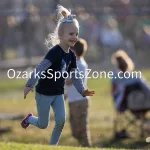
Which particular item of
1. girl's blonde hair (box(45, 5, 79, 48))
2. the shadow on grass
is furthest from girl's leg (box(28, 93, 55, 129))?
the shadow on grass

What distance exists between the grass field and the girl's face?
4.96 feet

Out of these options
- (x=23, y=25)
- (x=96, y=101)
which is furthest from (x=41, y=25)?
(x=96, y=101)

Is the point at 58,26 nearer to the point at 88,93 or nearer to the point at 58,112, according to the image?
the point at 88,93

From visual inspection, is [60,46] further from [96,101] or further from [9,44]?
[9,44]

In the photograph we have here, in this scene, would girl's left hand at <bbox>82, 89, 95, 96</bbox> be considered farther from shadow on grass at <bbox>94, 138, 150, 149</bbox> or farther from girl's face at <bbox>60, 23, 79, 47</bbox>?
shadow on grass at <bbox>94, 138, 150, 149</bbox>

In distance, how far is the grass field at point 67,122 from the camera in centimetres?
1321

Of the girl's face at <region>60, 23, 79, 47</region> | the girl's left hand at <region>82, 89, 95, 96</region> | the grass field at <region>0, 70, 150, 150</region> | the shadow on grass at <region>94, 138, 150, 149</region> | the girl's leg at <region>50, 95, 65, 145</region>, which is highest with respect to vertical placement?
the girl's face at <region>60, 23, 79, 47</region>

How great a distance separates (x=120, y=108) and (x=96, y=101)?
6982mm

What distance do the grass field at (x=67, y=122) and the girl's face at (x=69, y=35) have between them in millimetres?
1512

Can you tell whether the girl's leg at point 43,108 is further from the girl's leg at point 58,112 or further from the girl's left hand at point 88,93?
the girl's left hand at point 88,93

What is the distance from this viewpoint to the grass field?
1321 cm

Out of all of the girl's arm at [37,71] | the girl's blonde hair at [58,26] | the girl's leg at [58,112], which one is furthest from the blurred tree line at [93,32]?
the girl's arm at [37,71]

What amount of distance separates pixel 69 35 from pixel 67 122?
24.1 feet

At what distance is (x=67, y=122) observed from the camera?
16.0m
